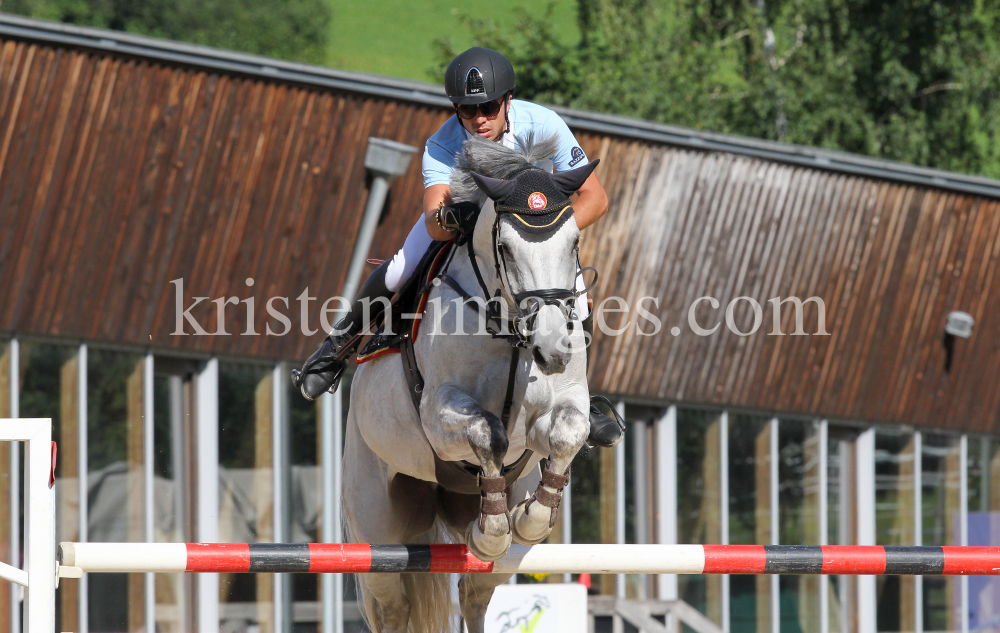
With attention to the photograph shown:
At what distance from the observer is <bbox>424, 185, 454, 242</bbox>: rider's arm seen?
4.37m

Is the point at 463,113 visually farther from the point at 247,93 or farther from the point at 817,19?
the point at 817,19

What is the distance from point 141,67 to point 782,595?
8.67 metres

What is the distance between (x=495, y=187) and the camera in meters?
3.79

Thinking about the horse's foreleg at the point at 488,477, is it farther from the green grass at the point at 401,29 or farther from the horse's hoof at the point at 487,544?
the green grass at the point at 401,29

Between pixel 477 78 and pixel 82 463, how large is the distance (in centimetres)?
694

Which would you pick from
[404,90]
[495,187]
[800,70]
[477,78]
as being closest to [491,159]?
[495,187]

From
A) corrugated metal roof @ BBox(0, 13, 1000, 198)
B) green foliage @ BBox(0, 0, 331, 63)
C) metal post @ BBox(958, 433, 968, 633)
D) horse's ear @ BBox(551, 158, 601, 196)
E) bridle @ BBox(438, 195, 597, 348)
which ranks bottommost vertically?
metal post @ BBox(958, 433, 968, 633)

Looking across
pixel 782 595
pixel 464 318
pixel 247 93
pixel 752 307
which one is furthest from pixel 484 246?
pixel 782 595

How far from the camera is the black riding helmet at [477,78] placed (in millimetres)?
4398

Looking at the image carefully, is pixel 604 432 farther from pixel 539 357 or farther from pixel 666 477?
pixel 666 477

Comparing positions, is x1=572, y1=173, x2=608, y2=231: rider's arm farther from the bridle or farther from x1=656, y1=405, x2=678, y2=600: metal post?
x1=656, y1=405, x2=678, y2=600: metal post

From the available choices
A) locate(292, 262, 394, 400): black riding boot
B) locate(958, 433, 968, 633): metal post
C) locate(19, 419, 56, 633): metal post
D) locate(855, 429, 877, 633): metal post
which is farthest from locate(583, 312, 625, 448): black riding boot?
locate(958, 433, 968, 633): metal post

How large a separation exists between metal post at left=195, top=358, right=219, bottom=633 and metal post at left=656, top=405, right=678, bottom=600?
4580mm

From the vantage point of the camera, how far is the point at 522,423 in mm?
4121
